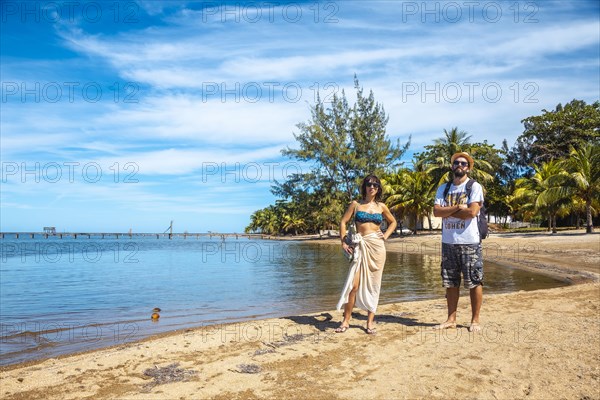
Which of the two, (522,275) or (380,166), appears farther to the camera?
(380,166)

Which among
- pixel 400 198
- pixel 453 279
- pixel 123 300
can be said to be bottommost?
pixel 123 300

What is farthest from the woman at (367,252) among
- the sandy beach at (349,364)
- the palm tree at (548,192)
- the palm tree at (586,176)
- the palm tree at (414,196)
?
the palm tree at (414,196)

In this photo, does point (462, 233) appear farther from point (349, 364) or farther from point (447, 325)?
point (349, 364)

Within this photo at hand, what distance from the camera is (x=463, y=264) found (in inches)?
214

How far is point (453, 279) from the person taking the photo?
5594mm

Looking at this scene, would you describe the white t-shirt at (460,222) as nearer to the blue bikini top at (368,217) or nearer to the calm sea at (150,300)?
the blue bikini top at (368,217)

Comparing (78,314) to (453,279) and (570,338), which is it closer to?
(453,279)

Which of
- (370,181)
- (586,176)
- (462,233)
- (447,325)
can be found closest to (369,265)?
(370,181)

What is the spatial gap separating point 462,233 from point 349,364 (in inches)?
85.8

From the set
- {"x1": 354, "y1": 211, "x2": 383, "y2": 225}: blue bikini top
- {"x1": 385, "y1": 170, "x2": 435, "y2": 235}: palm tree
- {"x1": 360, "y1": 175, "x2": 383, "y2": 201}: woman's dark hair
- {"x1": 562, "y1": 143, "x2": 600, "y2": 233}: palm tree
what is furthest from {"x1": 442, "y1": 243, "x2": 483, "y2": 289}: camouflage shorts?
{"x1": 385, "y1": 170, "x2": 435, "y2": 235}: palm tree

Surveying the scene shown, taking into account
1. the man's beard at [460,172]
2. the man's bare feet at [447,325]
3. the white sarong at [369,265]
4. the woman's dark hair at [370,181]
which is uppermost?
the man's beard at [460,172]

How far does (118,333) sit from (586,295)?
8.51 metres

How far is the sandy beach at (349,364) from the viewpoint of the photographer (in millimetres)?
3803

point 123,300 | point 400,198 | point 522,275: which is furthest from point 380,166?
point 123,300
